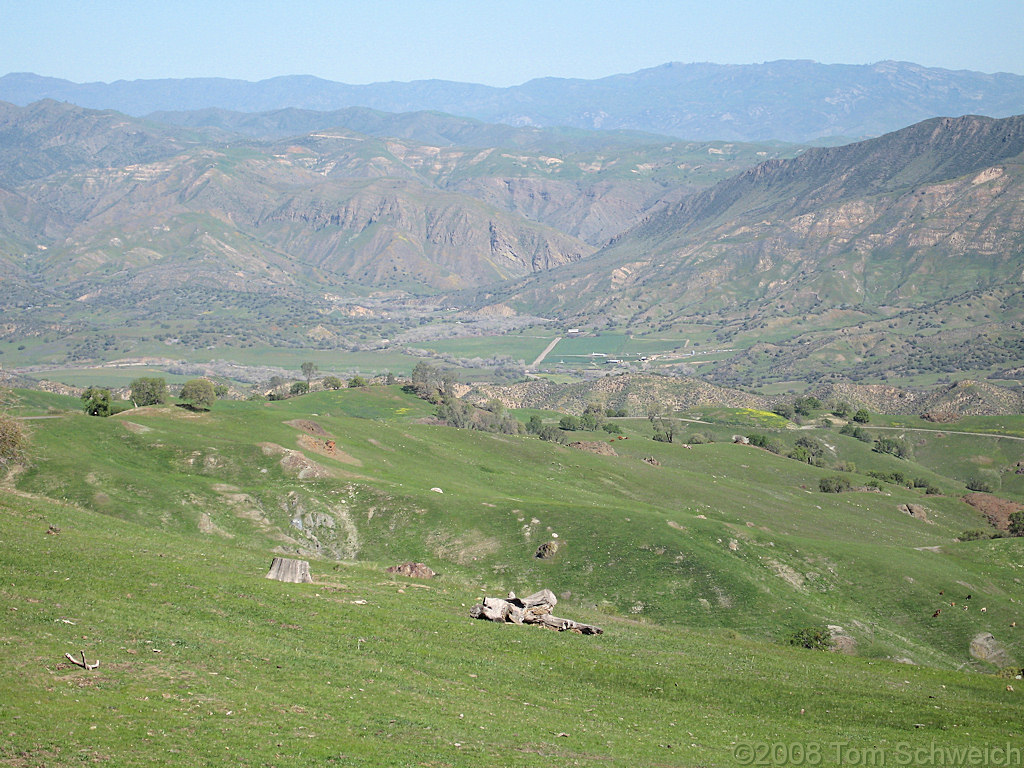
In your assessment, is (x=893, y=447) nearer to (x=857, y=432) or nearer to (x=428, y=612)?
(x=857, y=432)

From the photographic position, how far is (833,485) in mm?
118062

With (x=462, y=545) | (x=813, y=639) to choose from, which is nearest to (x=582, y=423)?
(x=462, y=545)

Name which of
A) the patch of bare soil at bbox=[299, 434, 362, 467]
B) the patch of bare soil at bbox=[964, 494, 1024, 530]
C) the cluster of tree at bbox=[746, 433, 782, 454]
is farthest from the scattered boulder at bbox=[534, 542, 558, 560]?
the cluster of tree at bbox=[746, 433, 782, 454]

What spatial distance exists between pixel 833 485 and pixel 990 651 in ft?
203

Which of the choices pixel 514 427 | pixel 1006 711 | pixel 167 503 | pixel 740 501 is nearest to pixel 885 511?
pixel 740 501

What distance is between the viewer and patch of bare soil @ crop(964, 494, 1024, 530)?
11581 centimetres

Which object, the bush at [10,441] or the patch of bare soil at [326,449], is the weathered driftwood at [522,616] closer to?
the bush at [10,441]

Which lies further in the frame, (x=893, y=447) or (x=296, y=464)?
(x=893, y=447)

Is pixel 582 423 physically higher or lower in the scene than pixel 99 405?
lower

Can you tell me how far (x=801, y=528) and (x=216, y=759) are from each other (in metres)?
78.8

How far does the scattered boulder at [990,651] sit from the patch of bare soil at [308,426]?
6092 centimetres

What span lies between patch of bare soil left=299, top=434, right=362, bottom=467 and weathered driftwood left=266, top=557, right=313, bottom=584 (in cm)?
3796

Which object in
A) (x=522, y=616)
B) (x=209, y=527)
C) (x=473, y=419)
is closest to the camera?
(x=522, y=616)

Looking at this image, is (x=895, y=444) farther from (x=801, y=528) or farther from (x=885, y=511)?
(x=801, y=528)
